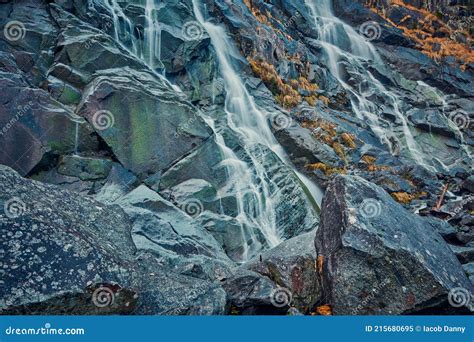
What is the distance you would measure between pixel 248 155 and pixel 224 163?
1570mm

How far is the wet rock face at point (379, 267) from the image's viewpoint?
731 centimetres

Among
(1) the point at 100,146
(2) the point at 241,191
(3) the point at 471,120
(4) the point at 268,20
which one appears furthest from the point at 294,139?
(3) the point at 471,120

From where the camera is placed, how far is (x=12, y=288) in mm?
5508

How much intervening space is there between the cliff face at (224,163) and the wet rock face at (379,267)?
0.03 meters

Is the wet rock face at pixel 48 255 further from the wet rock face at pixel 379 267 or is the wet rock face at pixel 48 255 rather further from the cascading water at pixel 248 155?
the cascading water at pixel 248 155

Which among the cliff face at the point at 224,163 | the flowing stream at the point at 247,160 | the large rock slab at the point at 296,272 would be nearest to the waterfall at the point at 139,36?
the flowing stream at the point at 247,160

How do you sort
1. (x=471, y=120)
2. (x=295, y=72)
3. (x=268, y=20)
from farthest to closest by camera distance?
(x=471, y=120) → (x=268, y=20) → (x=295, y=72)

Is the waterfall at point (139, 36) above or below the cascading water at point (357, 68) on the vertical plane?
above

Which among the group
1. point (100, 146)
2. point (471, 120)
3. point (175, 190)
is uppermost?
point (100, 146)

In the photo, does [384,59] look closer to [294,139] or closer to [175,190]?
[294,139]

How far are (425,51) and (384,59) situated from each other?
19.2ft

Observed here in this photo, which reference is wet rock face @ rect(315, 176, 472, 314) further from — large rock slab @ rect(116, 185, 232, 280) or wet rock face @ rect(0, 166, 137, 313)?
wet rock face @ rect(0, 166, 137, 313)

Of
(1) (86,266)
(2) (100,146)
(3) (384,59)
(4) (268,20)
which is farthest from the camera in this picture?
(3) (384,59)

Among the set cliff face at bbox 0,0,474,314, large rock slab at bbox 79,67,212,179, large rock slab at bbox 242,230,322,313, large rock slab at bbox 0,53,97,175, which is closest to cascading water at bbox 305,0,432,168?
cliff face at bbox 0,0,474,314
